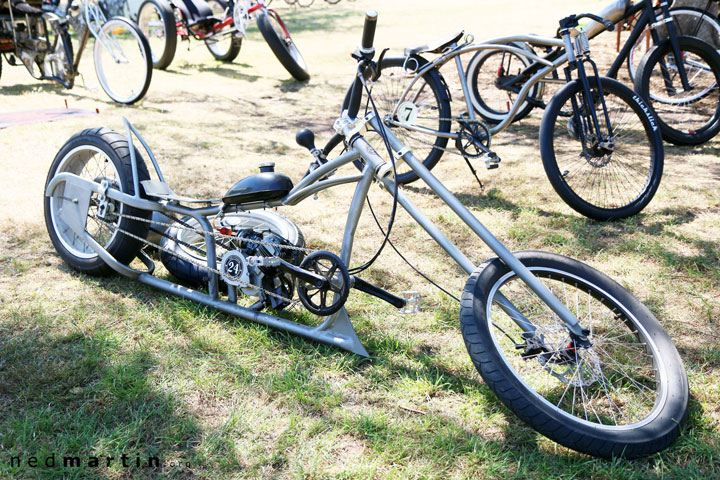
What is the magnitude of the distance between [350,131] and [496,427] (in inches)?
Answer: 51.1

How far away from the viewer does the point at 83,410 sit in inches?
90.5

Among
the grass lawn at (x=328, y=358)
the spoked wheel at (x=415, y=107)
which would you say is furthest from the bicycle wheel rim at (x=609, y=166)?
the spoked wheel at (x=415, y=107)

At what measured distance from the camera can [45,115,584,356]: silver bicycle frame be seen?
231 centimetres

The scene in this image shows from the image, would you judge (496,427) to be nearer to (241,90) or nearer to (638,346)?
(638,346)

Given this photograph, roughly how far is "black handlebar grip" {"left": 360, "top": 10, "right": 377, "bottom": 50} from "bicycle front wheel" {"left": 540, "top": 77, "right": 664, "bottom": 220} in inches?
72.1

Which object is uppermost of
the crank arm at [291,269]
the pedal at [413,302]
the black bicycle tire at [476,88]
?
the black bicycle tire at [476,88]

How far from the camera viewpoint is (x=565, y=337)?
2283 mm

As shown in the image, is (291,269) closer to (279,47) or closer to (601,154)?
(601,154)

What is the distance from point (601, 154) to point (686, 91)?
5.97 feet

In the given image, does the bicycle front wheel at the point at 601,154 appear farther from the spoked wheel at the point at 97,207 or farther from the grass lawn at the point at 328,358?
the spoked wheel at the point at 97,207

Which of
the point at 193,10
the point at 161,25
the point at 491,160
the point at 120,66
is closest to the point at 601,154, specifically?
the point at 491,160

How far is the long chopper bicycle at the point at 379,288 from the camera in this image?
209cm

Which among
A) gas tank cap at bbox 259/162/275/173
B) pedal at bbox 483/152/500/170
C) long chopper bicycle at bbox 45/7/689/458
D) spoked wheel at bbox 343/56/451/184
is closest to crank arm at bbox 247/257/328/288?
long chopper bicycle at bbox 45/7/689/458

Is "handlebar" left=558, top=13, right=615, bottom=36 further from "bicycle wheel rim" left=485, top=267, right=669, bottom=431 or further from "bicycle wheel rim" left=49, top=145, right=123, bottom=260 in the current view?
"bicycle wheel rim" left=49, top=145, right=123, bottom=260
